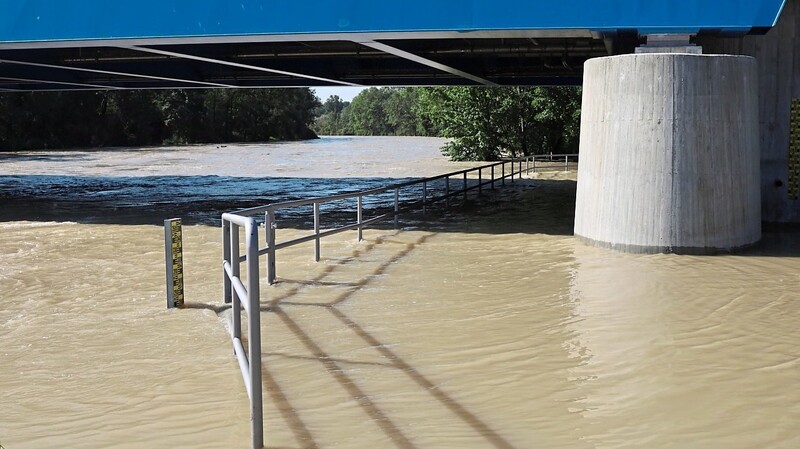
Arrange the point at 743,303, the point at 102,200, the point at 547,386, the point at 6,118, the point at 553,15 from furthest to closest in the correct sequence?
the point at 6,118 → the point at 102,200 → the point at 553,15 → the point at 743,303 → the point at 547,386

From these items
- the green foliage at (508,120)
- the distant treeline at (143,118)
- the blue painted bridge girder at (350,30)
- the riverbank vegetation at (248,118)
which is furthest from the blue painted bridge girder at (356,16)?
the distant treeline at (143,118)

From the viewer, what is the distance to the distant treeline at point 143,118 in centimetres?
6850

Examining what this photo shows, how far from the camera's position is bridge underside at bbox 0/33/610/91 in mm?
18234

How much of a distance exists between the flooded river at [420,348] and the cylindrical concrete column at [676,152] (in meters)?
0.55

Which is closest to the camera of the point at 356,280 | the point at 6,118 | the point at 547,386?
the point at 547,386

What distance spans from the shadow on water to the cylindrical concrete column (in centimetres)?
327

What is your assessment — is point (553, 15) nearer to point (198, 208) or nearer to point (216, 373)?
point (216, 373)

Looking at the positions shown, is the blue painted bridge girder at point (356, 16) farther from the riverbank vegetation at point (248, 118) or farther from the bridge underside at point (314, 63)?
the riverbank vegetation at point (248, 118)

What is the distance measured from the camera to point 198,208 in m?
21.8

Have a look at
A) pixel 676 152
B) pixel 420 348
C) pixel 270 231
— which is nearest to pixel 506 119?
pixel 676 152

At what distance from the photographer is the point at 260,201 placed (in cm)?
2378

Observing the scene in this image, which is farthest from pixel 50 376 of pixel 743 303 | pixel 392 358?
pixel 743 303

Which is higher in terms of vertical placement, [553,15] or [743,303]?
[553,15]

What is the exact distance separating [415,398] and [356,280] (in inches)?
186
